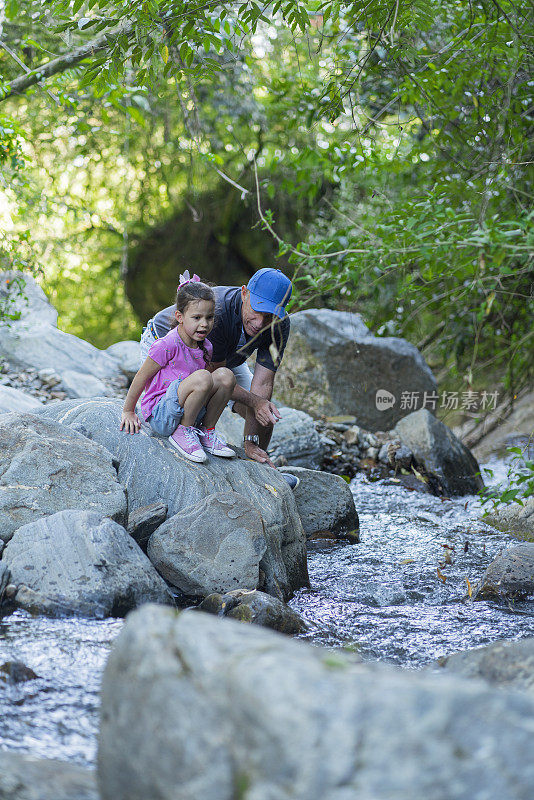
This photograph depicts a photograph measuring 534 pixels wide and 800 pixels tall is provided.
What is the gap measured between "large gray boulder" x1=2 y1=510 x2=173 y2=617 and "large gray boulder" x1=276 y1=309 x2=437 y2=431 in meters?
5.18

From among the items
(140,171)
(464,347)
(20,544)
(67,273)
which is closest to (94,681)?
(20,544)

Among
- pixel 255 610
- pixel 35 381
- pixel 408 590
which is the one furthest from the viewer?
pixel 35 381

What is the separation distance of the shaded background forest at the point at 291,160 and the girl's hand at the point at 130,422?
4.20 ft

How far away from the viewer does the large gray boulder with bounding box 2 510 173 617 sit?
9.84 feet

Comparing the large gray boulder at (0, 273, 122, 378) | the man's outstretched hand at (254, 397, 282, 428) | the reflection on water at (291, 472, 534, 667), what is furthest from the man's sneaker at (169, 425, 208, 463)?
the large gray boulder at (0, 273, 122, 378)

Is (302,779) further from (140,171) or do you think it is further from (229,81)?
(140,171)

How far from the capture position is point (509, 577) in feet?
12.3

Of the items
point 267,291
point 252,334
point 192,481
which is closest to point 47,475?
point 192,481

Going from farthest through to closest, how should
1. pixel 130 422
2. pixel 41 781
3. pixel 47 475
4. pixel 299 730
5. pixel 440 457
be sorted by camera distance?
pixel 440 457
pixel 130 422
pixel 47 475
pixel 41 781
pixel 299 730

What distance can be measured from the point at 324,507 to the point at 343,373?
3623 millimetres

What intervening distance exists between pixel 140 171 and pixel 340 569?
919 cm

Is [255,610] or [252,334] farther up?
[252,334]

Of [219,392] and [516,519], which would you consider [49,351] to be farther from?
[516,519]

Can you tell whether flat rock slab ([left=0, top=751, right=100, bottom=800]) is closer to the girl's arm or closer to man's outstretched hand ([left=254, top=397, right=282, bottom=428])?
the girl's arm
